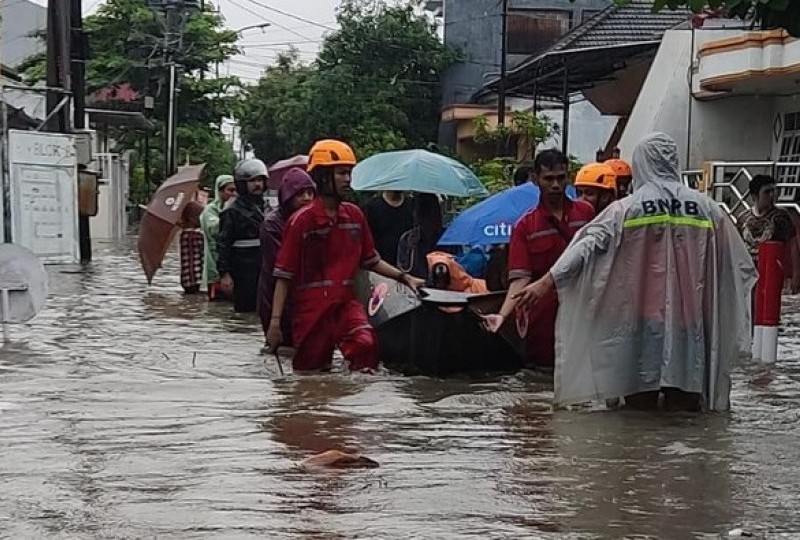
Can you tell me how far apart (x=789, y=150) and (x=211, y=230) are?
36.9ft

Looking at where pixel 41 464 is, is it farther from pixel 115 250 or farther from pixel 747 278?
pixel 115 250

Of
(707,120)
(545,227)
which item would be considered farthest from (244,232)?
(707,120)

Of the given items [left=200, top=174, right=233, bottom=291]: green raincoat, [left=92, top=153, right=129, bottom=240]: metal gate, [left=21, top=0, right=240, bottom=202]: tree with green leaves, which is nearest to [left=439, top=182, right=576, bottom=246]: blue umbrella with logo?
[left=200, top=174, right=233, bottom=291]: green raincoat

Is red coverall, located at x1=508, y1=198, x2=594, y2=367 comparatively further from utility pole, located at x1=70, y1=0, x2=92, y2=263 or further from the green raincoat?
utility pole, located at x1=70, y1=0, x2=92, y2=263

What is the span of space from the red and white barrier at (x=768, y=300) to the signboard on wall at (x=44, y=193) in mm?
8593

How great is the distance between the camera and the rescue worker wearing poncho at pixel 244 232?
14109mm

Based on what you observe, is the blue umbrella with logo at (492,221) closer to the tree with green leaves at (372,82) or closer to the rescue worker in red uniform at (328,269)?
the rescue worker in red uniform at (328,269)

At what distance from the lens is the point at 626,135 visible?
26000 mm

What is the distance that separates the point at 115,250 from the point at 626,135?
35.1ft

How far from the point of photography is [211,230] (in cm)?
1603

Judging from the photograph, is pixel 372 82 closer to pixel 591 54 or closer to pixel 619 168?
pixel 591 54

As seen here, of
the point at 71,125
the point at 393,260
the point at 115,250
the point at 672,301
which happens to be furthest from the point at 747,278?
the point at 115,250

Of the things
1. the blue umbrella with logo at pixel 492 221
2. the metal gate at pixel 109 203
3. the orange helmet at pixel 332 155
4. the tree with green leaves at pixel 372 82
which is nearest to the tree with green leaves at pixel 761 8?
the orange helmet at pixel 332 155

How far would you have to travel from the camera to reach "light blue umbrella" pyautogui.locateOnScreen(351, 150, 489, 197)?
12609mm
